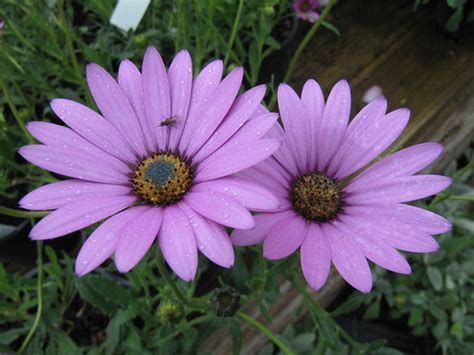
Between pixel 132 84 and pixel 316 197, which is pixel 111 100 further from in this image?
pixel 316 197

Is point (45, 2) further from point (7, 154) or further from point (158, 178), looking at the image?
point (158, 178)

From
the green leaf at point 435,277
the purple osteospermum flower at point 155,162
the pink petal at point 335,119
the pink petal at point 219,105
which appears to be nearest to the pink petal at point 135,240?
the purple osteospermum flower at point 155,162

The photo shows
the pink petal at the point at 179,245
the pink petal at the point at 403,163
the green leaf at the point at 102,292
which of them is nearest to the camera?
the pink petal at the point at 179,245

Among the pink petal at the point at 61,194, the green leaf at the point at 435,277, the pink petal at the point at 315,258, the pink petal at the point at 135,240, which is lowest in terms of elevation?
the green leaf at the point at 435,277

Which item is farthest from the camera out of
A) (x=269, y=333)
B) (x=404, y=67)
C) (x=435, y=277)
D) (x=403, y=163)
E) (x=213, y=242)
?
(x=404, y=67)

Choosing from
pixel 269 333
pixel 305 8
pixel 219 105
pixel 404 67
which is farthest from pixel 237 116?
pixel 404 67

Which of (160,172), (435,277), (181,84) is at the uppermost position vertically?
(181,84)

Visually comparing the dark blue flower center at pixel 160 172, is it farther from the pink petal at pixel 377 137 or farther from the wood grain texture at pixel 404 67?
the wood grain texture at pixel 404 67
